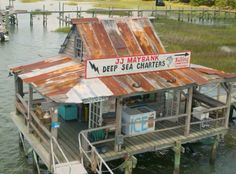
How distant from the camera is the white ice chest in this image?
20.5 meters

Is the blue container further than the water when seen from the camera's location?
No

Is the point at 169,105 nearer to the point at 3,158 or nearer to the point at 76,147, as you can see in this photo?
the point at 76,147

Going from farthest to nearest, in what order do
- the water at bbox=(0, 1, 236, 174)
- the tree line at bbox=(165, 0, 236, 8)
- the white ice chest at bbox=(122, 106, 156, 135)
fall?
the tree line at bbox=(165, 0, 236, 8) < the water at bbox=(0, 1, 236, 174) < the white ice chest at bbox=(122, 106, 156, 135)

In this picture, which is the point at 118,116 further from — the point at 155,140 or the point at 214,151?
the point at 214,151

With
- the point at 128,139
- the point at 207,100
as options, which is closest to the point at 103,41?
the point at 128,139

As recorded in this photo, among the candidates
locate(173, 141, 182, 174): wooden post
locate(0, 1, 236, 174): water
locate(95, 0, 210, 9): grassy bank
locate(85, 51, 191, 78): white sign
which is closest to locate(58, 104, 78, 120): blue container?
locate(0, 1, 236, 174): water

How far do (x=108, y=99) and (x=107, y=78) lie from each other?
1563 mm

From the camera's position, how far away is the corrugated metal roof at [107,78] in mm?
18453

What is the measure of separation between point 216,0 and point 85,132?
104455 millimetres

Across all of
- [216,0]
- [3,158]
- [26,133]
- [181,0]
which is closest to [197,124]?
[26,133]

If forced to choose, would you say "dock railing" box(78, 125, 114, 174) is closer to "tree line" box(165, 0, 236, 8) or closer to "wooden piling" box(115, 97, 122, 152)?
"wooden piling" box(115, 97, 122, 152)

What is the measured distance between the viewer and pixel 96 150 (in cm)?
1895

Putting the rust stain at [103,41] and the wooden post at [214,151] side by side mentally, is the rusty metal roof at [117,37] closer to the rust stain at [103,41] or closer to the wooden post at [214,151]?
the rust stain at [103,41]

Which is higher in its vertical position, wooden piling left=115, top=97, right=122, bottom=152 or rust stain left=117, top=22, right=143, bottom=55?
rust stain left=117, top=22, right=143, bottom=55
